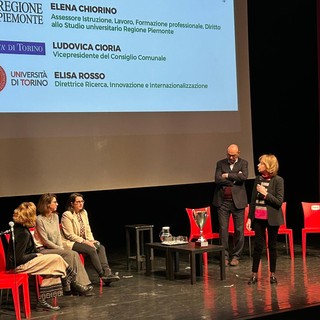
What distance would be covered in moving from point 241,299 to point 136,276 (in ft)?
4.99

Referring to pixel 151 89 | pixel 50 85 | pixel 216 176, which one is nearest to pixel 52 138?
pixel 50 85

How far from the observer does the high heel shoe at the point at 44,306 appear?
5359 millimetres

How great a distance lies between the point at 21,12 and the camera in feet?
21.4

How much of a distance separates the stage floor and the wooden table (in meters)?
0.09

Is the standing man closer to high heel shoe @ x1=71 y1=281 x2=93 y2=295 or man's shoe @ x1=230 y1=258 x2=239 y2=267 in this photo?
man's shoe @ x1=230 y1=258 x2=239 y2=267

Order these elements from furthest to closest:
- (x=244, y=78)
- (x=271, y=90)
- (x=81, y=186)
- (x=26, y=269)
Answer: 1. (x=271, y=90)
2. (x=244, y=78)
3. (x=81, y=186)
4. (x=26, y=269)

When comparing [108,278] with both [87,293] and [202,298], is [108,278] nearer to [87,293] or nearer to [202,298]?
[87,293]

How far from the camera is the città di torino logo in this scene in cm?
641

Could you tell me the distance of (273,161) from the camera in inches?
233

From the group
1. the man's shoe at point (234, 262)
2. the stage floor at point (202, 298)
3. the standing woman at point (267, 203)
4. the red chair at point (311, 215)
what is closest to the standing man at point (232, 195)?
the man's shoe at point (234, 262)

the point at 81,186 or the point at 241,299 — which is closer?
the point at 241,299

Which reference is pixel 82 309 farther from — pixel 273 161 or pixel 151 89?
pixel 151 89

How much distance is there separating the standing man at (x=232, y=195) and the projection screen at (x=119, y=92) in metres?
0.56

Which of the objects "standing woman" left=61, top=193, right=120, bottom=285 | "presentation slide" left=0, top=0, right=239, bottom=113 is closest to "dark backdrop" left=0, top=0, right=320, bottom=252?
"presentation slide" left=0, top=0, right=239, bottom=113
